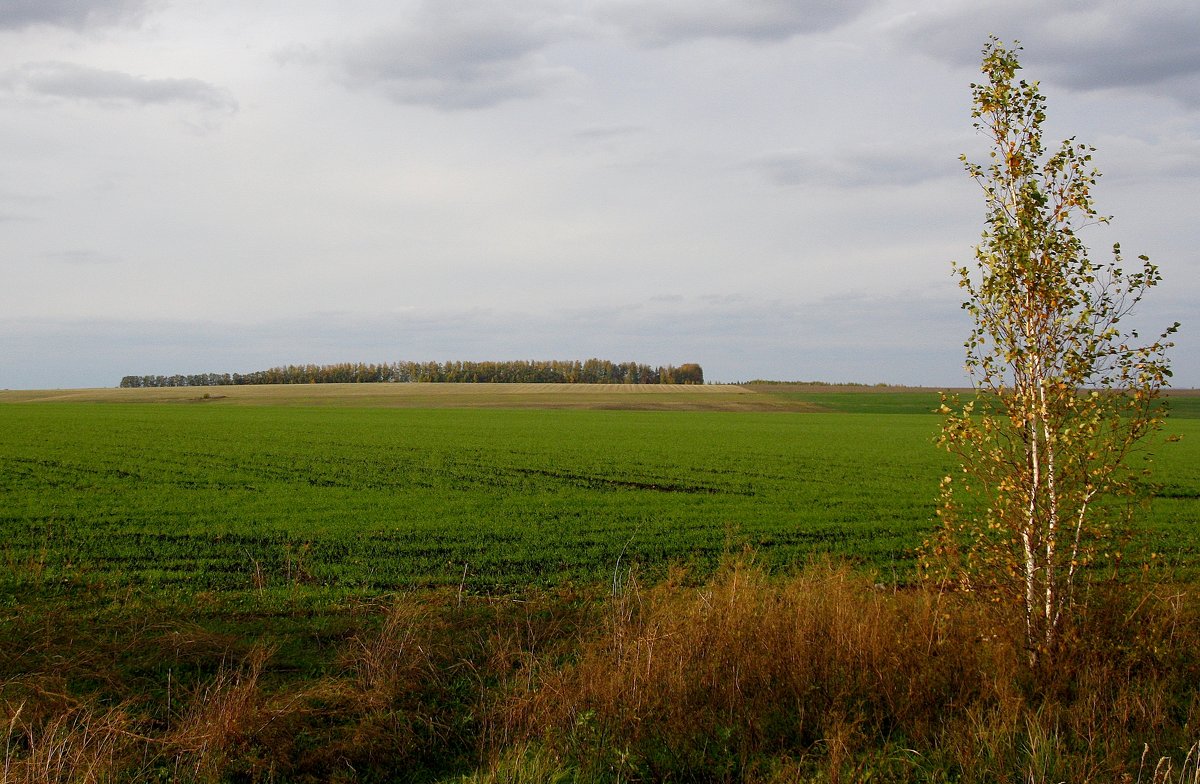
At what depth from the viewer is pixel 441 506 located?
80.3ft

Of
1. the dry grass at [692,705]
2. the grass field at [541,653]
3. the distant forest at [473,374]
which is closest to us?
the dry grass at [692,705]

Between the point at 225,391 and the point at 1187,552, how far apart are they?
135855mm

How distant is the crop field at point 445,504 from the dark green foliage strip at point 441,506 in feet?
0.31

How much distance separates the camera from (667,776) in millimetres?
6828

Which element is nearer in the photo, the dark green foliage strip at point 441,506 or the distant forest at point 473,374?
the dark green foliage strip at point 441,506

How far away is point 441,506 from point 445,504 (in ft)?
1.44

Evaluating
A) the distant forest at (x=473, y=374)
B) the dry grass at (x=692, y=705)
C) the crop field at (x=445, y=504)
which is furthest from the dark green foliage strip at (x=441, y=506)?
the distant forest at (x=473, y=374)

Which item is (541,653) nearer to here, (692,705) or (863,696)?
(692,705)

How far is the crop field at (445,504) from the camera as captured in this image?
54.0 ft

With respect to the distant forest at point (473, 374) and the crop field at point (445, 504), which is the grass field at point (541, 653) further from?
the distant forest at point (473, 374)

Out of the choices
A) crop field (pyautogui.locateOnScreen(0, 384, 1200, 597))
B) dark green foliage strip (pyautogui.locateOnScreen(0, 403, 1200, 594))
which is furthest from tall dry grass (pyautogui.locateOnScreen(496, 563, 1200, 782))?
dark green foliage strip (pyautogui.locateOnScreen(0, 403, 1200, 594))

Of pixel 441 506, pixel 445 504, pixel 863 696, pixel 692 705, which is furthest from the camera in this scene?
pixel 445 504

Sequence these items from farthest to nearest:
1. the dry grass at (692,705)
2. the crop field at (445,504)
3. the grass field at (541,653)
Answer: the crop field at (445,504) < the grass field at (541,653) < the dry grass at (692,705)

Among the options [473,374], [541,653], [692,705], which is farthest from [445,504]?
[473,374]
